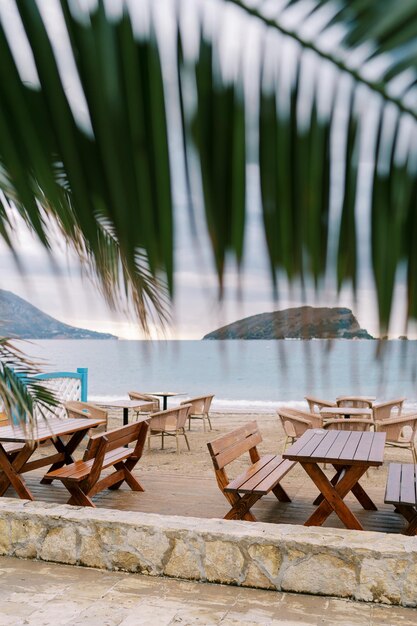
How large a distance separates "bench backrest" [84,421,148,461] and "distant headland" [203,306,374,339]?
15.3 ft

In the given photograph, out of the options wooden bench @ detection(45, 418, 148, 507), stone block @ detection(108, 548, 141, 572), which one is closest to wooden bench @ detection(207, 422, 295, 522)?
stone block @ detection(108, 548, 141, 572)

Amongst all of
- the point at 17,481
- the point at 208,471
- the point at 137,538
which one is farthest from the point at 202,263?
the point at 208,471

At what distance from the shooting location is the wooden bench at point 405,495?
4081 mm

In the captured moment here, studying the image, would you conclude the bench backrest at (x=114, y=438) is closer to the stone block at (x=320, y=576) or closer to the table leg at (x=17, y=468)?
the table leg at (x=17, y=468)

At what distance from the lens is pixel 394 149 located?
305mm

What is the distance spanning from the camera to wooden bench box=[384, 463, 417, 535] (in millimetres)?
4081

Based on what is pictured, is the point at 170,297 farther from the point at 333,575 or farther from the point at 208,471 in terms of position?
the point at 208,471

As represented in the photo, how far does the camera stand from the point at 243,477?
4719 millimetres

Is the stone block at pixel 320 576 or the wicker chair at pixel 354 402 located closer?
the stone block at pixel 320 576

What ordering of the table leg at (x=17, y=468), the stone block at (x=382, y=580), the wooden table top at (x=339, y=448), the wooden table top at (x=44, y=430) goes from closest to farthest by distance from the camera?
the stone block at (x=382, y=580), the wooden table top at (x=339, y=448), the wooden table top at (x=44, y=430), the table leg at (x=17, y=468)

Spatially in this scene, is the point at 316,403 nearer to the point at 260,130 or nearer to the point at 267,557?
the point at 267,557

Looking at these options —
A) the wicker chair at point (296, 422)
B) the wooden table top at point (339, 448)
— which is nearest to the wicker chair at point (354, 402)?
the wicker chair at point (296, 422)

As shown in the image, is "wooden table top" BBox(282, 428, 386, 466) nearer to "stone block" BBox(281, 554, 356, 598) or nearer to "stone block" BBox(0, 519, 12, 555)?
"stone block" BBox(281, 554, 356, 598)

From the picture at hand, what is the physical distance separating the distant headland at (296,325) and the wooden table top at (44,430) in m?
4.51
